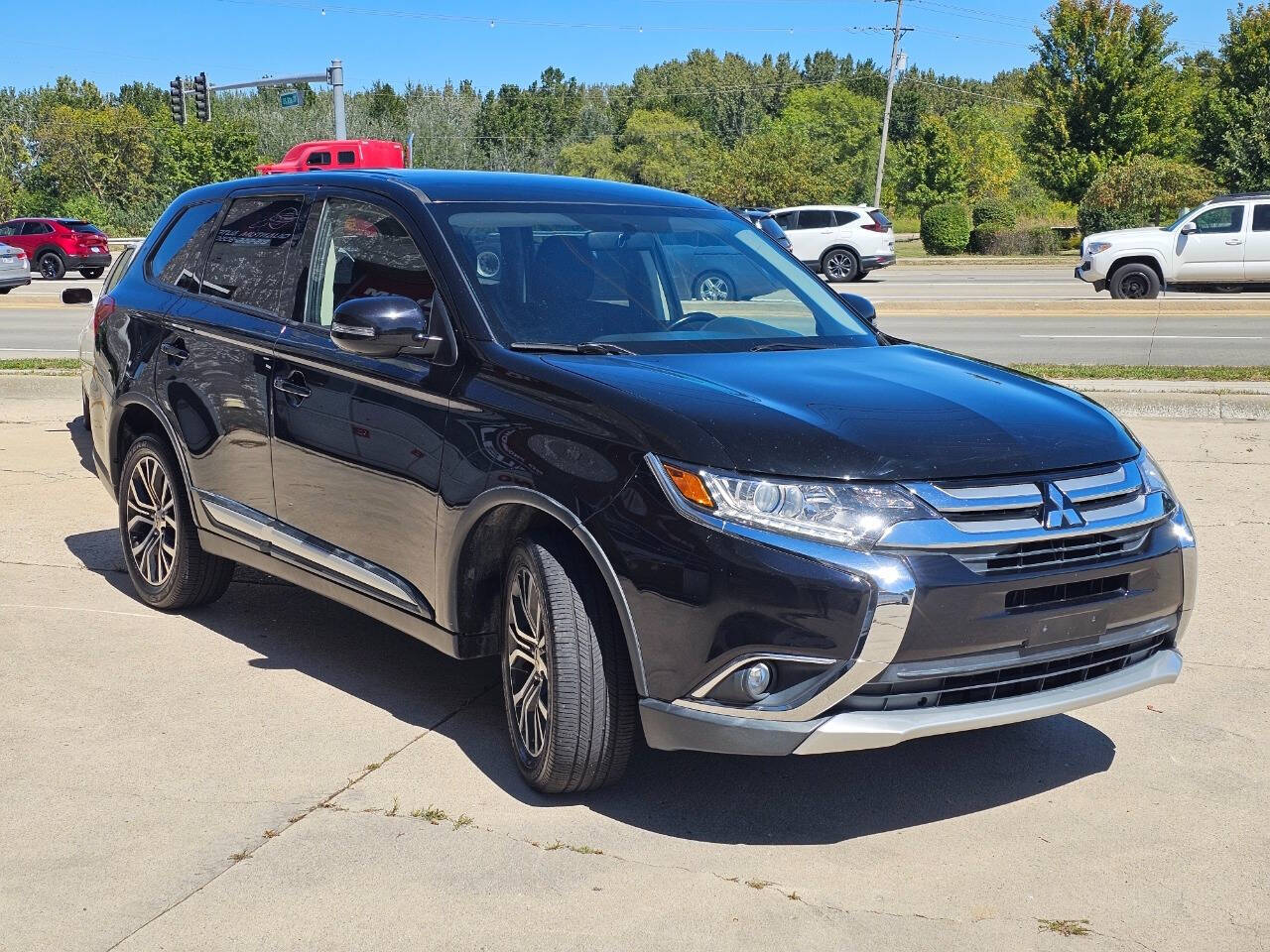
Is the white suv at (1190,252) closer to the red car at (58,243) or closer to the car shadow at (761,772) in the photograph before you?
the car shadow at (761,772)

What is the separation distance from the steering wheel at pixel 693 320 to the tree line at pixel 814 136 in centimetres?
3772

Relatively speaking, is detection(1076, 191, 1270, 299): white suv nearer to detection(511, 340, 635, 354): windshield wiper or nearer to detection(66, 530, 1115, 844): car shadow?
detection(66, 530, 1115, 844): car shadow

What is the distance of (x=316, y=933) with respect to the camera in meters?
3.27

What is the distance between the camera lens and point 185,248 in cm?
604

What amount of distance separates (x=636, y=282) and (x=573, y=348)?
0.62 metres

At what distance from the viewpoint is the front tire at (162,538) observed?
5.77m

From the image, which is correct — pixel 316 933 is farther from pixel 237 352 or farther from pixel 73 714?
pixel 237 352

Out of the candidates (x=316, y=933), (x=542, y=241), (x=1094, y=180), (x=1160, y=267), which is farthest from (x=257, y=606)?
(x=1094, y=180)

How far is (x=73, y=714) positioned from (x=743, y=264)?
2775mm

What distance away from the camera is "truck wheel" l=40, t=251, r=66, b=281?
3553cm

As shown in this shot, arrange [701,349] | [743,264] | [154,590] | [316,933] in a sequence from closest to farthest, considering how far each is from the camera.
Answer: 1. [316,933]
2. [701,349]
3. [743,264]
4. [154,590]

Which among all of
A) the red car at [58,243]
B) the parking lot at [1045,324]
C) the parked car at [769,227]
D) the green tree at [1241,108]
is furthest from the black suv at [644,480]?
the green tree at [1241,108]

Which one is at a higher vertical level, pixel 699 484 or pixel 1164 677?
pixel 699 484

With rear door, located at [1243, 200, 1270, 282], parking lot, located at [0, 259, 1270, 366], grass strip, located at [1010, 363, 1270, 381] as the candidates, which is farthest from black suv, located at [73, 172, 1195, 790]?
rear door, located at [1243, 200, 1270, 282]
